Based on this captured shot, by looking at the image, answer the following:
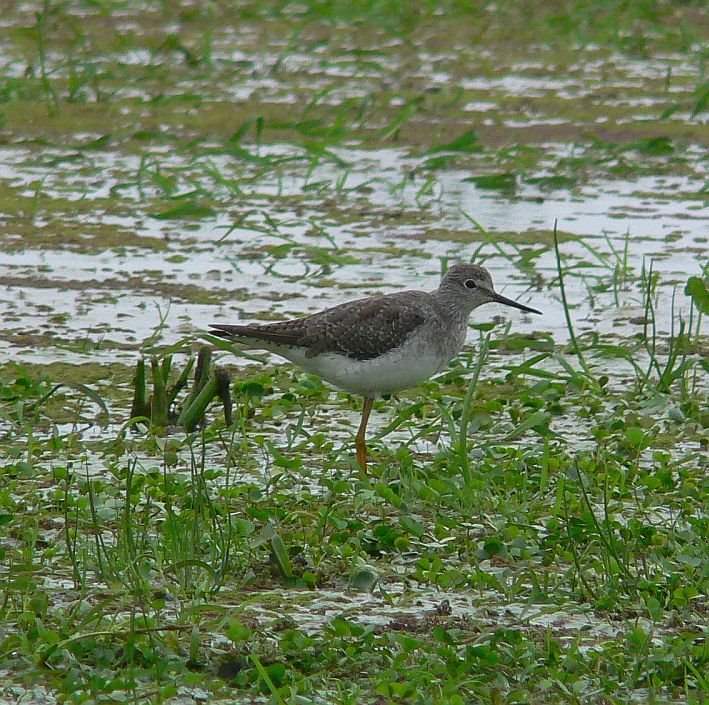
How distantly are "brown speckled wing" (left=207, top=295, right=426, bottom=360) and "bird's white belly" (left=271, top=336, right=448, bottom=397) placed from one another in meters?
0.03

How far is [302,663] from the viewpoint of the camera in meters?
4.48

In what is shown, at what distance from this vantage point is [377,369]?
21.3ft

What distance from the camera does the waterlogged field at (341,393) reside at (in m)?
4.59

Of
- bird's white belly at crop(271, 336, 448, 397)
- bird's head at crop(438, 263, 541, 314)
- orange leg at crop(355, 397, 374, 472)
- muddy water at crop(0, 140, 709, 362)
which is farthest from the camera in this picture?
muddy water at crop(0, 140, 709, 362)

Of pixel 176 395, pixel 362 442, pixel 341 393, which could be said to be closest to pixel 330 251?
pixel 341 393

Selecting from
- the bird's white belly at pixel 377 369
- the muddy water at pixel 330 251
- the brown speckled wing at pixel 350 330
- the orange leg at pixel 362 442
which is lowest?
the muddy water at pixel 330 251

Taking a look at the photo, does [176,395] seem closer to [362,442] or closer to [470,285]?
[362,442]

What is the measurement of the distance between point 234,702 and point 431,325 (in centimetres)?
263

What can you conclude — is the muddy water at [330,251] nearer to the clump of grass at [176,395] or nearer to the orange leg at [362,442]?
the clump of grass at [176,395]

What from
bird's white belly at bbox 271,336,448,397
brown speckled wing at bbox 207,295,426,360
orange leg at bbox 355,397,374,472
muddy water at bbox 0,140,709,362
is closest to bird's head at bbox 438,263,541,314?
brown speckled wing at bbox 207,295,426,360

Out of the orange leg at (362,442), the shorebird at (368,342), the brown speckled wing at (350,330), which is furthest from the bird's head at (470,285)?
the orange leg at (362,442)

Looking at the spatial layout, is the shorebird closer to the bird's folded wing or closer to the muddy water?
the bird's folded wing

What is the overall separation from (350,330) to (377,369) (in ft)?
0.70

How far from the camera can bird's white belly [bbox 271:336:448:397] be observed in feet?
21.4
